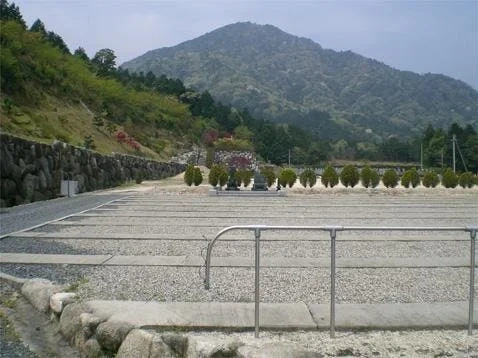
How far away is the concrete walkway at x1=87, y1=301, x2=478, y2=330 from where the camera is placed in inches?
157

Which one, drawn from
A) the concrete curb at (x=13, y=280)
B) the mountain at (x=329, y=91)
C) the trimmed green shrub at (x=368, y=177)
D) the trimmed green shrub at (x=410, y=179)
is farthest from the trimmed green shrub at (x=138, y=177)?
the mountain at (x=329, y=91)

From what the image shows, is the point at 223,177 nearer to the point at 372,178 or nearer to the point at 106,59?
the point at 372,178

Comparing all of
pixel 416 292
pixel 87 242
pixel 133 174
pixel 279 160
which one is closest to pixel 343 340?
pixel 416 292

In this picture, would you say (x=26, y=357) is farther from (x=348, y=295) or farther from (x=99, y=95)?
(x=99, y=95)

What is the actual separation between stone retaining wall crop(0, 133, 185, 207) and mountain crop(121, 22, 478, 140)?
85.3 metres

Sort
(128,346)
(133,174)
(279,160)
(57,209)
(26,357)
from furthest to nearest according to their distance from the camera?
(279,160), (133,174), (57,209), (26,357), (128,346)

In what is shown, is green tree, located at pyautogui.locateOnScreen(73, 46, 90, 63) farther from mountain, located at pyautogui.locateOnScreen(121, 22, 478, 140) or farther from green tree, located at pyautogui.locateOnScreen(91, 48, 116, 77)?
mountain, located at pyautogui.locateOnScreen(121, 22, 478, 140)

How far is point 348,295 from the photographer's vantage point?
493 cm

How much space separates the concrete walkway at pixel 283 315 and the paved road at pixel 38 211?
5.32 meters

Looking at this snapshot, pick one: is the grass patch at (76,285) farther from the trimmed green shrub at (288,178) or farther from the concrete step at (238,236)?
the trimmed green shrub at (288,178)

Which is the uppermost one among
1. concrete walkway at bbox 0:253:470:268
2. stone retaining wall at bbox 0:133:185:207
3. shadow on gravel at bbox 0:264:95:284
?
stone retaining wall at bbox 0:133:185:207

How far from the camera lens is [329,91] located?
158 metres

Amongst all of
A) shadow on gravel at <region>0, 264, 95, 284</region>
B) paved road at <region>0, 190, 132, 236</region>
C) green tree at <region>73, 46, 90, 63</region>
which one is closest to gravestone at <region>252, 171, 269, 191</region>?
paved road at <region>0, 190, 132, 236</region>

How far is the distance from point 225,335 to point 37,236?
A: 5.56 meters
